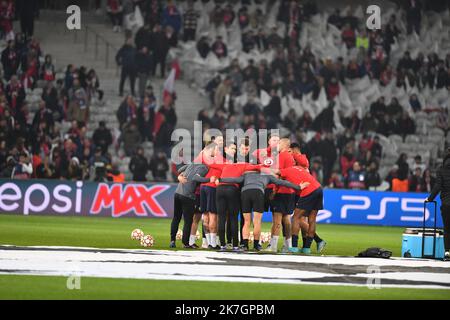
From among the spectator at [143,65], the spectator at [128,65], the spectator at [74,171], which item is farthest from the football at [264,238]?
the spectator at [143,65]

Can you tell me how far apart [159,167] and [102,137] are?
2.17m

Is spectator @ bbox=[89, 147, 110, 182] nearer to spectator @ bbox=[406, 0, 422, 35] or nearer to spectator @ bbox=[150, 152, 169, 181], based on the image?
spectator @ bbox=[150, 152, 169, 181]

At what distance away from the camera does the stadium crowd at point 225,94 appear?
32625mm

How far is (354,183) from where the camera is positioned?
107 feet

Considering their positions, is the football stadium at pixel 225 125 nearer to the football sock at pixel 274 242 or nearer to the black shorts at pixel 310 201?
the black shorts at pixel 310 201

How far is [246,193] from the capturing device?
19.1 m

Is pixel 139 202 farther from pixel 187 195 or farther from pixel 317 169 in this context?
pixel 187 195

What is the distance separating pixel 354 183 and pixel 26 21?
13.3 meters

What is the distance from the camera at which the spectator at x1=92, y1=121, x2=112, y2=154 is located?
108ft

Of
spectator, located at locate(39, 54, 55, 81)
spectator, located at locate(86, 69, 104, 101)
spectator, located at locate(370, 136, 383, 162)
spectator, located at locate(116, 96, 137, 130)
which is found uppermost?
spectator, located at locate(39, 54, 55, 81)

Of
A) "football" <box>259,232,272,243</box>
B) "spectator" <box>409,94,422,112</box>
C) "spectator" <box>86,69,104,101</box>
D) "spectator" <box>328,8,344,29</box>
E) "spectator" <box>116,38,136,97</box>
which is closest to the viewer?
"football" <box>259,232,272,243</box>

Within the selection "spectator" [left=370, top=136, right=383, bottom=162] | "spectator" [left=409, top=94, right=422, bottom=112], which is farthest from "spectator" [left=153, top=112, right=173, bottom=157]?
"spectator" [left=409, top=94, right=422, bottom=112]

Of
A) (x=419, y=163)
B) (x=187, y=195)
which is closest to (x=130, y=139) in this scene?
(x=419, y=163)

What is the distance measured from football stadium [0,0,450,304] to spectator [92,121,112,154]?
6 centimetres
